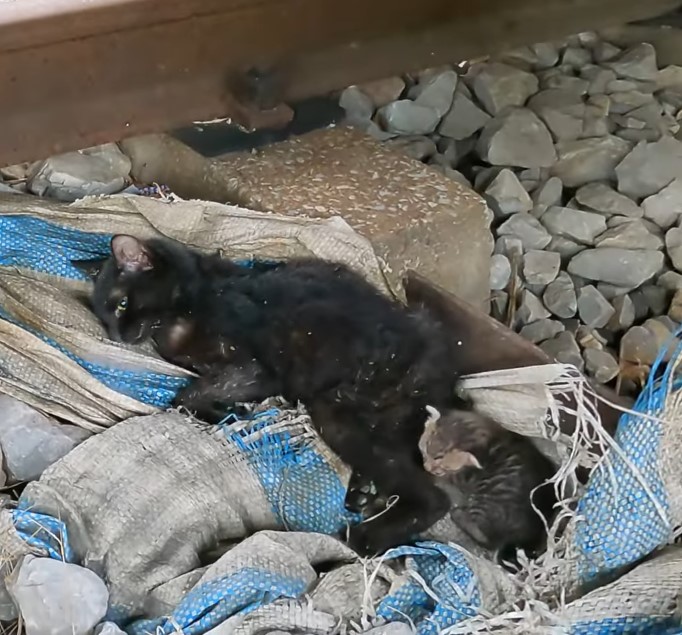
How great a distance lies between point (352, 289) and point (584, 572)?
0.76m

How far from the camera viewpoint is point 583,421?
1.84m

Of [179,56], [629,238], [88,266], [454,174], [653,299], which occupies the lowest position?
[653,299]

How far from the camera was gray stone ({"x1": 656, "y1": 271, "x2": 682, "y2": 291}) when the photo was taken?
2.74 m

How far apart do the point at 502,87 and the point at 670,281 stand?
34.7 inches

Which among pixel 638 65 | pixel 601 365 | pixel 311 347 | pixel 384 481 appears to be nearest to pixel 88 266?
pixel 311 347

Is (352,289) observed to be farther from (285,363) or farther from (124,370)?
(124,370)

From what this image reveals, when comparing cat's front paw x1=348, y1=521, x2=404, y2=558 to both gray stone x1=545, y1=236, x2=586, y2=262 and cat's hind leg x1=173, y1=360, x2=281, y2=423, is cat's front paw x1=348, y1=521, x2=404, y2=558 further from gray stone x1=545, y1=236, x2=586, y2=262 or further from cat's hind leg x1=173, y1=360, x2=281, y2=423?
gray stone x1=545, y1=236, x2=586, y2=262

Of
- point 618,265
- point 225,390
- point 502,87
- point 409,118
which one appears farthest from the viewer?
point 502,87

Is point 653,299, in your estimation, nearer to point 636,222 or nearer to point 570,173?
point 636,222

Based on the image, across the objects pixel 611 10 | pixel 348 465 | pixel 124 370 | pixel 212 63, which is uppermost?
pixel 212 63

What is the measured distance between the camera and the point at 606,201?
2914 millimetres

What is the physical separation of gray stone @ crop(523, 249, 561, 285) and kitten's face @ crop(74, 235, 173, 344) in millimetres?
970

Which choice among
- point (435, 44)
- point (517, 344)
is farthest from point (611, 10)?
point (517, 344)

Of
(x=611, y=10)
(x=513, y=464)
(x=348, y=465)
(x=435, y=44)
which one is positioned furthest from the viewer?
(x=611, y=10)
